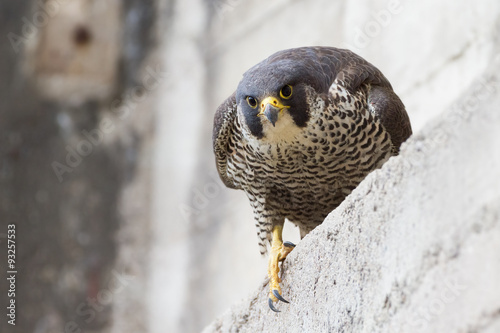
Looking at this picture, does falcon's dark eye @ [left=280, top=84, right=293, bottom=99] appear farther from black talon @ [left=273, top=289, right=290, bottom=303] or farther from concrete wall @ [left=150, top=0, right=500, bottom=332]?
concrete wall @ [left=150, top=0, right=500, bottom=332]

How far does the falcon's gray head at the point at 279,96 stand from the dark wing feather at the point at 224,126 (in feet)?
0.93

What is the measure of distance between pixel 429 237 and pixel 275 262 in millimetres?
1300

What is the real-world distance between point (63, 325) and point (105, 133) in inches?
71.0

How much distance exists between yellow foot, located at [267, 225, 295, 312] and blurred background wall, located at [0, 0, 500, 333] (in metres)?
3.06

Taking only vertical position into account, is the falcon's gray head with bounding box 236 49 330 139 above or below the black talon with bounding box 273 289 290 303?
above

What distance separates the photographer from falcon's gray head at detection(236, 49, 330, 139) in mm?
2727

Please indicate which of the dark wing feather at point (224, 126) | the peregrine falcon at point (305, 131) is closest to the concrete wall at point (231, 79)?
the peregrine falcon at point (305, 131)

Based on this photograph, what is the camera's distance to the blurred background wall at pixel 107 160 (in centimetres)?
631

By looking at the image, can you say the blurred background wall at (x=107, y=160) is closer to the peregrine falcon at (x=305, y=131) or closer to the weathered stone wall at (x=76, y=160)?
the weathered stone wall at (x=76, y=160)

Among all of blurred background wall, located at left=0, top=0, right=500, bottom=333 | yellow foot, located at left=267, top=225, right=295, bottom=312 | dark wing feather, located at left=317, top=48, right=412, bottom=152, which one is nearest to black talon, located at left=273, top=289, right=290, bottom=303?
yellow foot, located at left=267, top=225, right=295, bottom=312

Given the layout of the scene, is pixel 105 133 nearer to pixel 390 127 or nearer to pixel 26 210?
pixel 26 210

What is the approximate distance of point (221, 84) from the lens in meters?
6.00

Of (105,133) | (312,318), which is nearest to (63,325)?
(105,133)

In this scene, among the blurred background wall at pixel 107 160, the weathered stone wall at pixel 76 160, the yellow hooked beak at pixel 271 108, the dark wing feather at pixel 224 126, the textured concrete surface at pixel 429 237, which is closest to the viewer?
the textured concrete surface at pixel 429 237
